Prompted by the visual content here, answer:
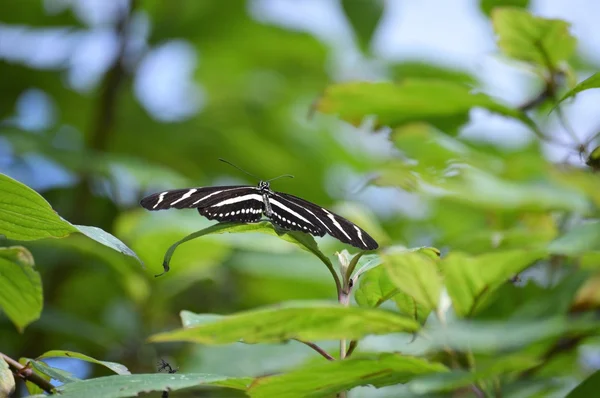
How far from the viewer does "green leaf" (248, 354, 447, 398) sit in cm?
75

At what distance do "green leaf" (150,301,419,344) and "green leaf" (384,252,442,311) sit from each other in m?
0.06

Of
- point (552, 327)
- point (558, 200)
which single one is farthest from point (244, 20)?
point (552, 327)

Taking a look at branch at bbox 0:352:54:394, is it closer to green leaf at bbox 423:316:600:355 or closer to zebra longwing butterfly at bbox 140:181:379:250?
zebra longwing butterfly at bbox 140:181:379:250

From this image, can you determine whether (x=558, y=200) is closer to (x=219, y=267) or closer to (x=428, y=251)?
(x=428, y=251)

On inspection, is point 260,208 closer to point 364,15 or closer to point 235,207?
point 235,207

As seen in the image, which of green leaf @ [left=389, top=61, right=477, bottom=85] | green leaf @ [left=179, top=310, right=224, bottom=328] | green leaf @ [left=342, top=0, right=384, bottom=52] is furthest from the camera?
green leaf @ [left=389, top=61, right=477, bottom=85]

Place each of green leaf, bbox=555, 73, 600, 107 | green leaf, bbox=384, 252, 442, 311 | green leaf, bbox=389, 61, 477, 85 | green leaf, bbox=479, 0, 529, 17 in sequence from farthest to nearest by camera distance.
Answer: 1. green leaf, bbox=389, 61, 477, 85
2. green leaf, bbox=479, 0, 529, 17
3. green leaf, bbox=555, 73, 600, 107
4. green leaf, bbox=384, 252, 442, 311

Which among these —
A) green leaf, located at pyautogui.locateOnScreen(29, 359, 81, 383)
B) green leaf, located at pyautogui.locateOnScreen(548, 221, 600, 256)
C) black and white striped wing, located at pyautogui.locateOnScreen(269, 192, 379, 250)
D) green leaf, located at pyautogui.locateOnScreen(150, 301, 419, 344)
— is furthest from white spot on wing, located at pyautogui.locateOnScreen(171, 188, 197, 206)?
green leaf, located at pyautogui.locateOnScreen(548, 221, 600, 256)

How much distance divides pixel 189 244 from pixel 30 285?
37.4 inches

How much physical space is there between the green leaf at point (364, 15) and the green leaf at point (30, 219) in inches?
42.8

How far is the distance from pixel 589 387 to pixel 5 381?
2.10 feet

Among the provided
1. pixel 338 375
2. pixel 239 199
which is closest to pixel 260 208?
pixel 239 199

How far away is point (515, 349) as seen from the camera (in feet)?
3.80

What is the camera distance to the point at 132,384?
75 centimetres
